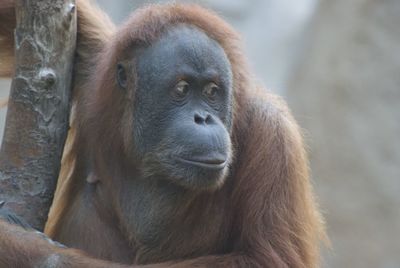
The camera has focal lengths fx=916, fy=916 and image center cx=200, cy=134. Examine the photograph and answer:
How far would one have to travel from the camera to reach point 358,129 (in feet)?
31.9

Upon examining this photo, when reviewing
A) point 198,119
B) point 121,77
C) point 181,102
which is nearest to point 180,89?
point 181,102

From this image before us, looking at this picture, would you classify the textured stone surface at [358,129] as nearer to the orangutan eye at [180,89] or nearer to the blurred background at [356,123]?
the blurred background at [356,123]

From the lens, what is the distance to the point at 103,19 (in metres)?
4.98

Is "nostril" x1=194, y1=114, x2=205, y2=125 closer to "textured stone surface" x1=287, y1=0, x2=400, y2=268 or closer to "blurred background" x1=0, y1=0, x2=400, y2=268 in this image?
"blurred background" x1=0, y1=0, x2=400, y2=268

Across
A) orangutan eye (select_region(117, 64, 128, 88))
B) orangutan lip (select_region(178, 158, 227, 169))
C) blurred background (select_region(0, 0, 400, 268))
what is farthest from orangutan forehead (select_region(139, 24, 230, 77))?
blurred background (select_region(0, 0, 400, 268))

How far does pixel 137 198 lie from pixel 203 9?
3.27 ft

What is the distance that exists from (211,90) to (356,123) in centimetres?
560

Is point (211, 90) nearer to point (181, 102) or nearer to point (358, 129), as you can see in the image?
point (181, 102)

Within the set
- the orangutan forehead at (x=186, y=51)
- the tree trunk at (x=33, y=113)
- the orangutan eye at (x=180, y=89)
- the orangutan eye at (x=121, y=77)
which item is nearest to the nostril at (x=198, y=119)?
the orangutan eye at (x=180, y=89)

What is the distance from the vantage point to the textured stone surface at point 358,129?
31.2 ft

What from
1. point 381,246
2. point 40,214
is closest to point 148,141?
point 40,214

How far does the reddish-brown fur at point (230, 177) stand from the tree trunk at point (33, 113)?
17cm

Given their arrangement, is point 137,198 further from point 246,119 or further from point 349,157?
point 349,157

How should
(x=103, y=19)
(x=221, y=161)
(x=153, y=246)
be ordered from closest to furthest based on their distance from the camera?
(x=221, y=161)
(x=153, y=246)
(x=103, y=19)
